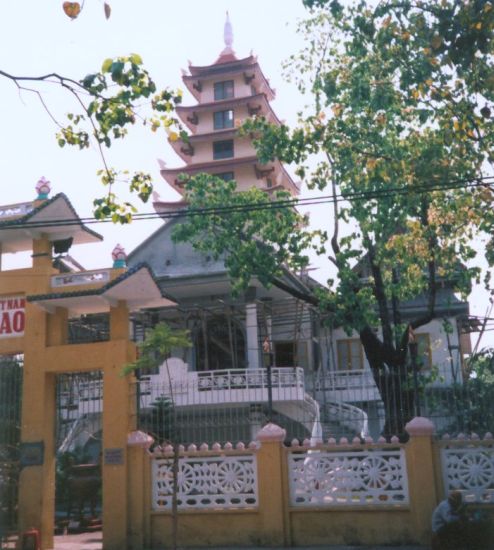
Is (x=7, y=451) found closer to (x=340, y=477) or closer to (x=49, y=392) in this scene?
(x=49, y=392)

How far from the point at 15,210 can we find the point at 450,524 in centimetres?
950

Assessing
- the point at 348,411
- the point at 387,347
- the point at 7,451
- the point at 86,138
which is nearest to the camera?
the point at 86,138

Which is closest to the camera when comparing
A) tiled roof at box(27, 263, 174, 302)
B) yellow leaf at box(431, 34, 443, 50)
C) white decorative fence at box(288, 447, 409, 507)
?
yellow leaf at box(431, 34, 443, 50)

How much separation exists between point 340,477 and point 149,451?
3388 mm

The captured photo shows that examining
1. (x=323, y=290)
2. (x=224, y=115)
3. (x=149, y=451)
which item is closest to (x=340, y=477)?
(x=149, y=451)

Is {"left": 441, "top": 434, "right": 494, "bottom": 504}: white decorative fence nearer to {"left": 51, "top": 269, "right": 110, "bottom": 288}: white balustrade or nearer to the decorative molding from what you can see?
the decorative molding

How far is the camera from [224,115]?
3972 cm

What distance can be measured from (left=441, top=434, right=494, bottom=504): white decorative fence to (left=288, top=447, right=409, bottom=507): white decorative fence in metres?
0.69

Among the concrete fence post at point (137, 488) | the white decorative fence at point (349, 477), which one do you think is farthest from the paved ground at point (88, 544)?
the concrete fence post at point (137, 488)

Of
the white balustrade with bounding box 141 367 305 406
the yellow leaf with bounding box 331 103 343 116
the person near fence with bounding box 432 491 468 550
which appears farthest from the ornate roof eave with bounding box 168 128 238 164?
the person near fence with bounding box 432 491 468 550

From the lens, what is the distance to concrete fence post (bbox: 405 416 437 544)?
1183cm

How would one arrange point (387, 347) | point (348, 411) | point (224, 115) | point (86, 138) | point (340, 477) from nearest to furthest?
point (86, 138), point (340, 477), point (387, 347), point (348, 411), point (224, 115)

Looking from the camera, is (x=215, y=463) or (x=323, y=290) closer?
(x=215, y=463)

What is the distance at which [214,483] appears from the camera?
42.2 ft
